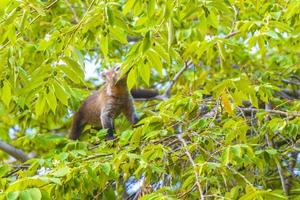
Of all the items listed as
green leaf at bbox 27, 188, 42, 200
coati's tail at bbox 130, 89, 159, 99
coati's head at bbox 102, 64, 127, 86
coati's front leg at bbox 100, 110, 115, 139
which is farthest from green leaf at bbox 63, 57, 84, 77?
coati's tail at bbox 130, 89, 159, 99

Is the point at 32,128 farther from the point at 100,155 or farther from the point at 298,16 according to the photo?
the point at 298,16

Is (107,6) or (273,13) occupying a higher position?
(107,6)

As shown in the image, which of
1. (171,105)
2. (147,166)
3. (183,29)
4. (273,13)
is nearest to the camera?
(147,166)

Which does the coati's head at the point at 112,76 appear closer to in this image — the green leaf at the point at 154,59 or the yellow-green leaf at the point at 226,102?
the yellow-green leaf at the point at 226,102

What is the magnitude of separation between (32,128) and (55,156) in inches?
75.7

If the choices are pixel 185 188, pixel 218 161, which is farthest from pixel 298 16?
pixel 185 188

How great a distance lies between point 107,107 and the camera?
4.91 metres

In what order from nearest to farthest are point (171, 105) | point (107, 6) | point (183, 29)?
point (107, 6)
point (171, 105)
point (183, 29)

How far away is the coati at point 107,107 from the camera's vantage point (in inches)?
190

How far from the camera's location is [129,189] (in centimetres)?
347

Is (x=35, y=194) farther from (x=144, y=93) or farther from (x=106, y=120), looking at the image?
(x=144, y=93)

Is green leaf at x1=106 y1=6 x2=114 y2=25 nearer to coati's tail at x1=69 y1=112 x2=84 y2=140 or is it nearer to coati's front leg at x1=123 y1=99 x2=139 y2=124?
coati's front leg at x1=123 y1=99 x2=139 y2=124

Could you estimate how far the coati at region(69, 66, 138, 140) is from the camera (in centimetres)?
483

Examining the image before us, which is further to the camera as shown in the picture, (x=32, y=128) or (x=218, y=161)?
(x=32, y=128)
